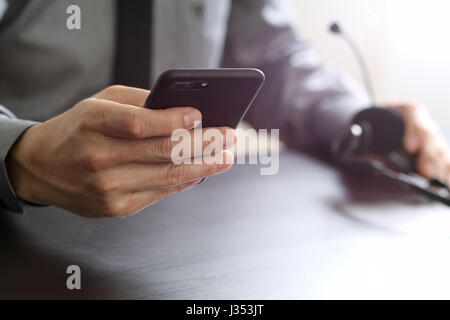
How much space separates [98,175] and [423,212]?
1.28 feet

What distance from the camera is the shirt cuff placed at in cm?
43

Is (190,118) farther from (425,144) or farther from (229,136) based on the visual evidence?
(425,144)

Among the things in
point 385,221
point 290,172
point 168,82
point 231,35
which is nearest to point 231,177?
point 290,172

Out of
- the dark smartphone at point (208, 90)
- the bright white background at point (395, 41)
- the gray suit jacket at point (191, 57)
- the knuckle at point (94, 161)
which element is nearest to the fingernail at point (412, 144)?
the gray suit jacket at point (191, 57)

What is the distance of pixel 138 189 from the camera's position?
412mm

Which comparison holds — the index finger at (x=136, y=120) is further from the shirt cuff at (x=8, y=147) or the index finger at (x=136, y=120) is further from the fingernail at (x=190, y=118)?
the shirt cuff at (x=8, y=147)

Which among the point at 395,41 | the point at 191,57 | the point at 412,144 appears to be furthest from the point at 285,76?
the point at 395,41

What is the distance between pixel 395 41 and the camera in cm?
168

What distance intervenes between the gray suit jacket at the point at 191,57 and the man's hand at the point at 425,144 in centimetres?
11

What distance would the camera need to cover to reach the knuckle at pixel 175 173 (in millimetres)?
402

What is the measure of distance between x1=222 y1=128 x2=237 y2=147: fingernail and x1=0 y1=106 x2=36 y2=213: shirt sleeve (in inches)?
7.5

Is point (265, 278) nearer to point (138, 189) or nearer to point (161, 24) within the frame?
point (138, 189)

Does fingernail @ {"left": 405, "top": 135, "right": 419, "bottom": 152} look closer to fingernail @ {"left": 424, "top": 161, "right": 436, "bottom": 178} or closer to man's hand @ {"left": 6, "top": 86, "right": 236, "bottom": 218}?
fingernail @ {"left": 424, "top": 161, "right": 436, "bottom": 178}
